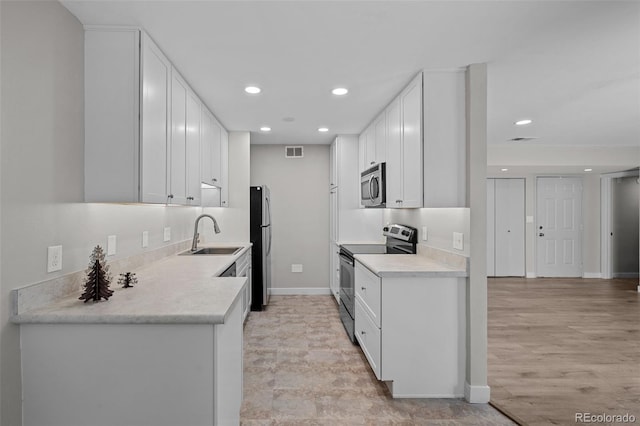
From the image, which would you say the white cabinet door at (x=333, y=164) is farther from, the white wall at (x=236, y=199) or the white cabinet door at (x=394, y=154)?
the white cabinet door at (x=394, y=154)

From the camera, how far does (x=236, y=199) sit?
185 inches

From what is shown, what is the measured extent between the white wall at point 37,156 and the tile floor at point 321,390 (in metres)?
1.42

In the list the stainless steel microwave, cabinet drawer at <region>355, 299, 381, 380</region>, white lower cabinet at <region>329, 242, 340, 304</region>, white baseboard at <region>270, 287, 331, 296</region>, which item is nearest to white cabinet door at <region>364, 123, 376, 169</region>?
the stainless steel microwave

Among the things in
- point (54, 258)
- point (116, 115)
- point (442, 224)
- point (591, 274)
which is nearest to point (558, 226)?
point (591, 274)

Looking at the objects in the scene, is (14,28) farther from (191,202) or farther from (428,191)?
(428,191)

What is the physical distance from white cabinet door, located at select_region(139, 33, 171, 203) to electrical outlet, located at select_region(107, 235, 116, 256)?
40 cm

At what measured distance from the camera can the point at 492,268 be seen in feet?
23.0

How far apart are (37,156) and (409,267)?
2.30 metres

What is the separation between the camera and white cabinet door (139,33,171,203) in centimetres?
200

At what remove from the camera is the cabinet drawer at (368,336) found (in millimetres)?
2598

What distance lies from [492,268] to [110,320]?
23.0 feet

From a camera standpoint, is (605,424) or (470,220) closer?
(605,424)

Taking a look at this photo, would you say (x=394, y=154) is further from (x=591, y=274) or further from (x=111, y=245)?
(x=591, y=274)

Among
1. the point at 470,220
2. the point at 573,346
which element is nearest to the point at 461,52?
the point at 470,220
